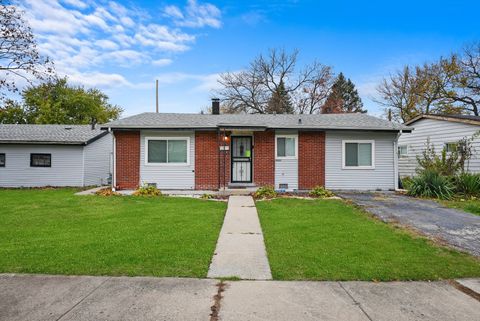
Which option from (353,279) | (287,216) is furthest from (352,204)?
(353,279)

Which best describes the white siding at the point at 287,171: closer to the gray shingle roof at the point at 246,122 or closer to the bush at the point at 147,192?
the gray shingle roof at the point at 246,122

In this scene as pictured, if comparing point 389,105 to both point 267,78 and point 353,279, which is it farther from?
point 353,279

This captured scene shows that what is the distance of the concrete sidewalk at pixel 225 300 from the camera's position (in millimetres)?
2729

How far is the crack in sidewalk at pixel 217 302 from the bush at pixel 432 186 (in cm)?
1051

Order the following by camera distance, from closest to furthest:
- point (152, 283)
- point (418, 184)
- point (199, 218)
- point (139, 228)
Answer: point (152, 283)
point (139, 228)
point (199, 218)
point (418, 184)

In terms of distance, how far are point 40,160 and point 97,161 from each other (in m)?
2.81

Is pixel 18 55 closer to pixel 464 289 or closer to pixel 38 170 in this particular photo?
pixel 38 170

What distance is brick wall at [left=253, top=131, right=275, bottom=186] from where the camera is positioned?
12.4 metres

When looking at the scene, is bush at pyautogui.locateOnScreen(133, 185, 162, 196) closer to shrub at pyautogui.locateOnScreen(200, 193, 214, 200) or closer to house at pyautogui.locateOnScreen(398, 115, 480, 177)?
shrub at pyautogui.locateOnScreen(200, 193, 214, 200)

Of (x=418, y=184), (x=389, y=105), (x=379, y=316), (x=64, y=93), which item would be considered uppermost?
(x=64, y=93)

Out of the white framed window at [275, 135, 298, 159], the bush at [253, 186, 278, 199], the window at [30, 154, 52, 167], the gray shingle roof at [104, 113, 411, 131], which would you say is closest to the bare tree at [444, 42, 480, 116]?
the gray shingle roof at [104, 113, 411, 131]

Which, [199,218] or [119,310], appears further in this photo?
[199,218]

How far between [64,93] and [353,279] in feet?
132

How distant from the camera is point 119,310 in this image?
9.23ft
